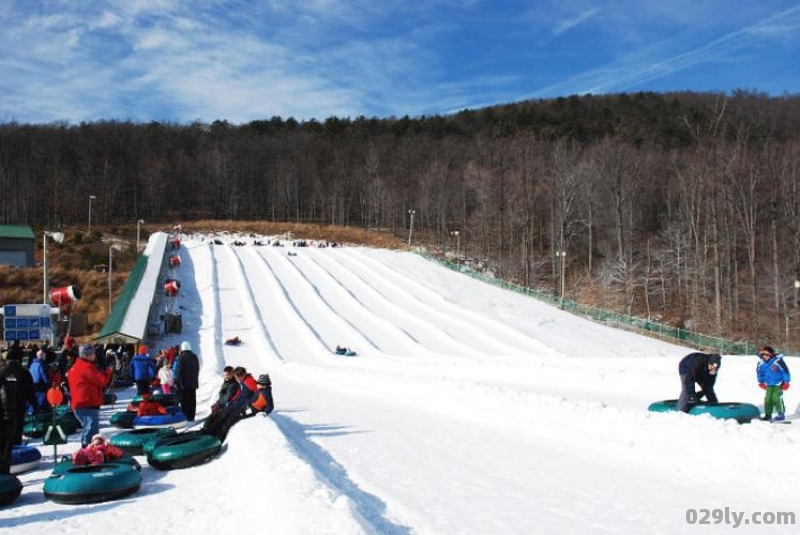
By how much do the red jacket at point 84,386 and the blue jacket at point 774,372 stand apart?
32.8ft

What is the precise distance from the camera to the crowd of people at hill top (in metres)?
7.18

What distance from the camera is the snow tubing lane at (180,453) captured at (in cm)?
770

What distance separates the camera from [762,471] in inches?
259

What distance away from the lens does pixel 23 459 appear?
7.65 meters

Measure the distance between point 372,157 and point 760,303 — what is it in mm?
57020

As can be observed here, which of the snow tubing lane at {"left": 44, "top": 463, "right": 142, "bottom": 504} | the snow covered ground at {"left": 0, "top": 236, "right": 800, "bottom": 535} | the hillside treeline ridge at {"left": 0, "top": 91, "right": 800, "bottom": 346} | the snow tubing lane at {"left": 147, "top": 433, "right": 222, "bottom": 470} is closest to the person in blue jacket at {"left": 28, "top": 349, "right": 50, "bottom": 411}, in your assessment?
the snow covered ground at {"left": 0, "top": 236, "right": 800, "bottom": 535}

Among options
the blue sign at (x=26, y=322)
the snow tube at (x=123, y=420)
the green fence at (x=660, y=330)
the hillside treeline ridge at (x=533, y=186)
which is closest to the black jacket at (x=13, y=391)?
the snow tube at (x=123, y=420)

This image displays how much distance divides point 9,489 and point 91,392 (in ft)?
6.09

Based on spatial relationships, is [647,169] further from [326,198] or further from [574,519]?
[574,519]

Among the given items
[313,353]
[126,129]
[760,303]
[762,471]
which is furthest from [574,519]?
[126,129]

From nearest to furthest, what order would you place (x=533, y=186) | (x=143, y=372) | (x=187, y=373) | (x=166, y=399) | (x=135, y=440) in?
(x=135, y=440), (x=187, y=373), (x=166, y=399), (x=143, y=372), (x=533, y=186)

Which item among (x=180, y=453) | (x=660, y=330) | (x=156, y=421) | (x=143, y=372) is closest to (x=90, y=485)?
(x=180, y=453)

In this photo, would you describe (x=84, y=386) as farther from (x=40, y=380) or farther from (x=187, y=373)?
(x=40, y=380)

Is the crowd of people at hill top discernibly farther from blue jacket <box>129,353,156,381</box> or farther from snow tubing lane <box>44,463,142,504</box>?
snow tubing lane <box>44,463,142,504</box>
